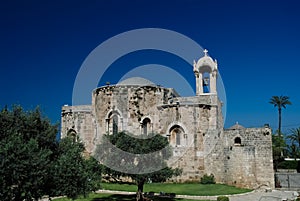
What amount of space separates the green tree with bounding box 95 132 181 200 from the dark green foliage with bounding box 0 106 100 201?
12.2 ft

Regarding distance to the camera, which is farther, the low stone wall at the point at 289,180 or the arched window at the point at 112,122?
the arched window at the point at 112,122

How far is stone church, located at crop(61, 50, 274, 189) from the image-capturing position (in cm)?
2294

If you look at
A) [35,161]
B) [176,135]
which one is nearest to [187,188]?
[176,135]

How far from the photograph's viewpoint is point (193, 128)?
2352 cm

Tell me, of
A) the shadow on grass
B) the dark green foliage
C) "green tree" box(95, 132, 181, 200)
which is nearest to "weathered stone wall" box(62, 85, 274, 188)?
the shadow on grass

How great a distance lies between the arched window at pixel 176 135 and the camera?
24.0m

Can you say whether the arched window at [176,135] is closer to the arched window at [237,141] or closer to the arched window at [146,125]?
the arched window at [146,125]

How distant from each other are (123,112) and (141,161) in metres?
9.28

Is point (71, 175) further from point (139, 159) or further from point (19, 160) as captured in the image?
point (139, 159)

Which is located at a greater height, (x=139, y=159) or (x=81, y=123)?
(x=81, y=123)

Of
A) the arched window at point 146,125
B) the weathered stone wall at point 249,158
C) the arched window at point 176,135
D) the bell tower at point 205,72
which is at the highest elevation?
the bell tower at point 205,72

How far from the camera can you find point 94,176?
12531 millimetres

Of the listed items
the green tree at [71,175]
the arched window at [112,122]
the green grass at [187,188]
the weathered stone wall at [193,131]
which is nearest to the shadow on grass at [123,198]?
the green grass at [187,188]

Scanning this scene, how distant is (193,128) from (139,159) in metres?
8.42
